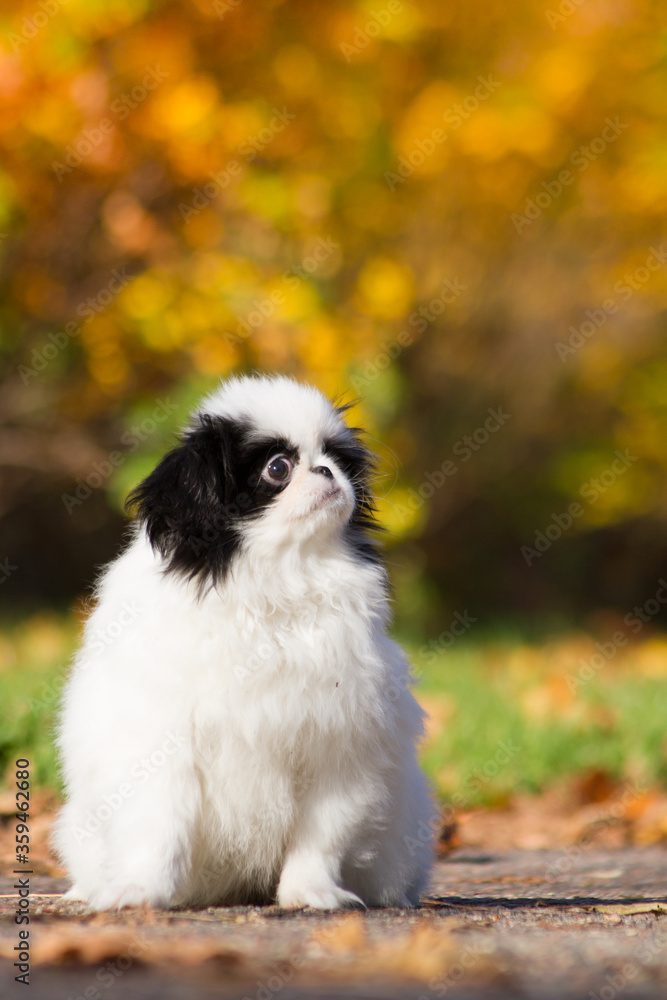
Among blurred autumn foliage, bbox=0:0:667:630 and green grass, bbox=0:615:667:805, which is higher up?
blurred autumn foliage, bbox=0:0:667:630

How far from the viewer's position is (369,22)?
844 centimetres

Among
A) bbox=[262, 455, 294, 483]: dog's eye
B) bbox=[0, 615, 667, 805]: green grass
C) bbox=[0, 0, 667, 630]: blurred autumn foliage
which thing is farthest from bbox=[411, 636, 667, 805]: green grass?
bbox=[262, 455, 294, 483]: dog's eye

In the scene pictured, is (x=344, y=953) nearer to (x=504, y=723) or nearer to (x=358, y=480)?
(x=358, y=480)

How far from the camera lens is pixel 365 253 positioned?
962cm

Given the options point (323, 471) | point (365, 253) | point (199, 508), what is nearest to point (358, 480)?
point (323, 471)

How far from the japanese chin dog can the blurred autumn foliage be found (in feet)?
13.3

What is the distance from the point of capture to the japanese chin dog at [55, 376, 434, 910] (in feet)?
10.0

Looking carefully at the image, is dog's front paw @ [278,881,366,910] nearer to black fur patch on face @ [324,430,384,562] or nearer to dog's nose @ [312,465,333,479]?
black fur patch on face @ [324,430,384,562]

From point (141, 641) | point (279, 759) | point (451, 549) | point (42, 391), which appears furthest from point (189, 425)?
point (451, 549)

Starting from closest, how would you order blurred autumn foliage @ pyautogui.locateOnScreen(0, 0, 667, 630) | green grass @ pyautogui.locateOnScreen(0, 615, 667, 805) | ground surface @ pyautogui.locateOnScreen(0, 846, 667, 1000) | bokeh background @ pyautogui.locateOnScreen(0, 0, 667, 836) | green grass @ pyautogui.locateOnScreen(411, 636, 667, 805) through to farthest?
ground surface @ pyautogui.locateOnScreen(0, 846, 667, 1000)
green grass @ pyautogui.locateOnScreen(0, 615, 667, 805)
green grass @ pyautogui.locateOnScreen(411, 636, 667, 805)
bokeh background @ pyautogui.locateOnScreen(0, 0, 667, 836)
blurred autumn foliage @ pyautogui.locateOnScreen(0, 0, 667, 630)

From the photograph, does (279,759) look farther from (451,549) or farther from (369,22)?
(451,549)

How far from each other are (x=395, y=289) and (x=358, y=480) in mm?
5295

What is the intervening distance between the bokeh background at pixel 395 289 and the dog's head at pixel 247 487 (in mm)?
2631

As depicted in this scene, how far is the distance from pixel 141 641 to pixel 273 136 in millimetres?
6481
